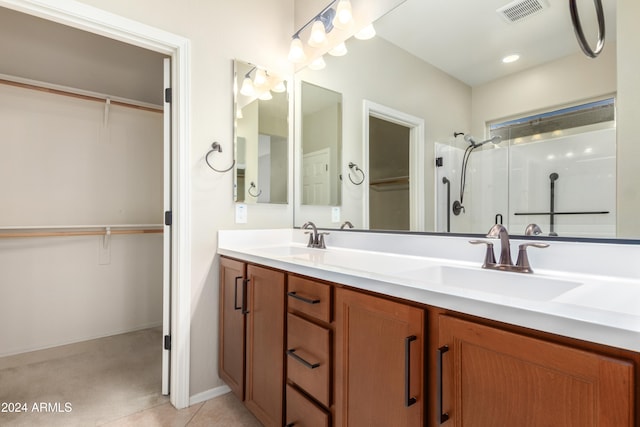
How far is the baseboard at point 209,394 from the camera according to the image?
179 centimetres

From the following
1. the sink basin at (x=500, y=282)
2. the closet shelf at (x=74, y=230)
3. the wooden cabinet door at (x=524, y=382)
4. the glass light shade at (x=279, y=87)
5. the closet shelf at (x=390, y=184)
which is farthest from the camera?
the closet shelf at (x=74, y=230)

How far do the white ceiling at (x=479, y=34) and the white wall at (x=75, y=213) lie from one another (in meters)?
2.50

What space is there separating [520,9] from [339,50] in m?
1.07

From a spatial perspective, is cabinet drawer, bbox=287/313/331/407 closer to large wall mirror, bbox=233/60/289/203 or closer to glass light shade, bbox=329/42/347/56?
large wall mirror, bbox=233/60/289/203

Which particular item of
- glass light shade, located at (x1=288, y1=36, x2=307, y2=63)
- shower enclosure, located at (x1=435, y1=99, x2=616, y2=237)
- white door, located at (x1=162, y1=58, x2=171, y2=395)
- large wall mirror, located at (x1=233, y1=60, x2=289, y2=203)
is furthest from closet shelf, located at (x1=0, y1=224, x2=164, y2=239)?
shower enclosure, located at (x1=435, y1=99, x2=616, y2=237)

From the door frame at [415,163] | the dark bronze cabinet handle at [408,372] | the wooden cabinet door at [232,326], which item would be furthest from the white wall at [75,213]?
the dark bronze cabinet handle at [408,372]

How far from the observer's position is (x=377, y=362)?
2.93ft

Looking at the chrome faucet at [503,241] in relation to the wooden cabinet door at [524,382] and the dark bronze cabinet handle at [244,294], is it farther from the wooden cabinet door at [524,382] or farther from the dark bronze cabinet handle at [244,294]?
the dark bronze cabinet handle at [244,294]

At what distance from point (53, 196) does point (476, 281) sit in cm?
315

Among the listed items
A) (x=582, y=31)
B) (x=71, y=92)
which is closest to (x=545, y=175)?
(x=582, y=31)

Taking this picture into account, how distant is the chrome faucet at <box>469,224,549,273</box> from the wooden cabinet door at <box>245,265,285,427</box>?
0.77m

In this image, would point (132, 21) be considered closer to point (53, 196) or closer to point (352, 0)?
point (352, 0)

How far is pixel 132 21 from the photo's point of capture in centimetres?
160

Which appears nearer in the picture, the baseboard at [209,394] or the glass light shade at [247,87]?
the baseboard at [209,394]
